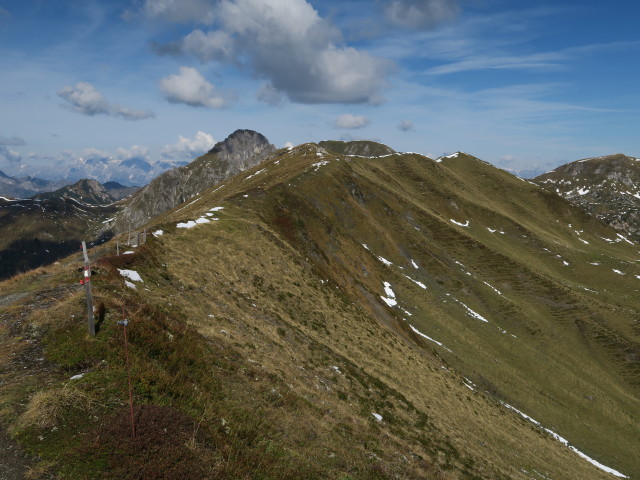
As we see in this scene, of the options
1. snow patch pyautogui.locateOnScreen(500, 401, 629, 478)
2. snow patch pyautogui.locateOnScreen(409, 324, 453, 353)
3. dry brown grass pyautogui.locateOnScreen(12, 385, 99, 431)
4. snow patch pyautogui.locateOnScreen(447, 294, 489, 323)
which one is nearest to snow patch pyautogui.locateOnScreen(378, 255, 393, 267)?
snow patch pyautogui.locateOnScreen(447, 294, 489, 323)

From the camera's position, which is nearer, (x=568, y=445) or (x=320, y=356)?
(x=320, y=356)

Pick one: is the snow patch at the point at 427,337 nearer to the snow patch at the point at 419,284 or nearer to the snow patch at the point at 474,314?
the snow patch at the point at 419,284

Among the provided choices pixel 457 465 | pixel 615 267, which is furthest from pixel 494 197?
pixel 457 465

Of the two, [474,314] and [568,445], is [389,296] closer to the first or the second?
[474,314]

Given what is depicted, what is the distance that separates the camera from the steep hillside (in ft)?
37.5

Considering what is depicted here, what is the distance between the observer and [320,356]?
2761cm

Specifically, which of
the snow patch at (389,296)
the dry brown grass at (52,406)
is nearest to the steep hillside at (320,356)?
the dry brown grass at (52,406)

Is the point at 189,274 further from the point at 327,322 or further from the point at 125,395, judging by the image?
Answer: the point at 125,395

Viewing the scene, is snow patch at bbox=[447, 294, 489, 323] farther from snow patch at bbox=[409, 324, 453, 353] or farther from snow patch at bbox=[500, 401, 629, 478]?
snow patch at bbox=[500, 401, 629, 478]

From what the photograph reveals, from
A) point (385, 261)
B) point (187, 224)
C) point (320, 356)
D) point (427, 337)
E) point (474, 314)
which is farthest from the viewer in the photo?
point (385, 261)

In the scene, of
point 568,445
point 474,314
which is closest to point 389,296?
point 474,314

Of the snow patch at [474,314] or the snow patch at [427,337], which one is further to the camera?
the snow patch at [474,314]

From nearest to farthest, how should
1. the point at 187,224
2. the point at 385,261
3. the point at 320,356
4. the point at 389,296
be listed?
the point at 320,356 < the point at 187,224 < the point at 389,296 < the point at 385,261

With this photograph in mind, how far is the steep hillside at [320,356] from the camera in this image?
450 inches
